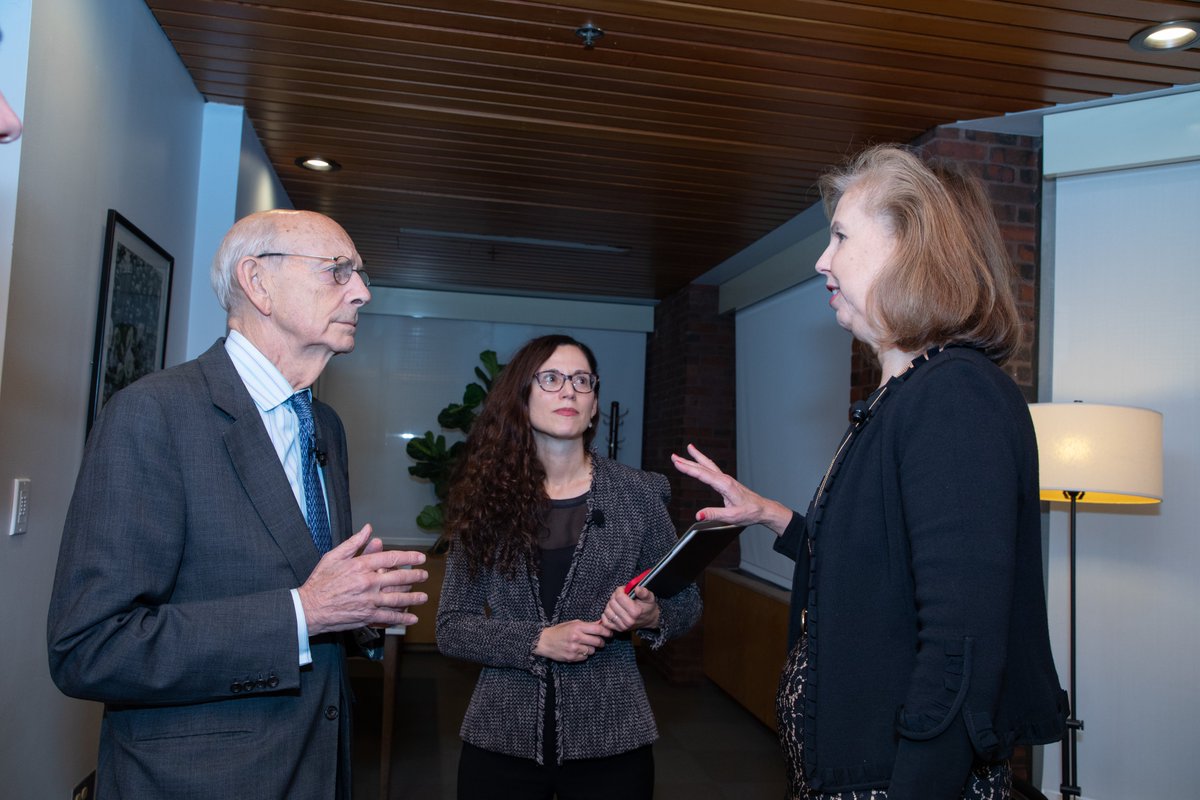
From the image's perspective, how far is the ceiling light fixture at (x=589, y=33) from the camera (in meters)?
3.10

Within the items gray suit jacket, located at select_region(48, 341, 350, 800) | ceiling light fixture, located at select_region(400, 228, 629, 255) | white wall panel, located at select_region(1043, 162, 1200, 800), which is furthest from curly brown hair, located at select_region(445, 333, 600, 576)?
ceiling light fixture, located at select_region(400, 228, 629, 255)

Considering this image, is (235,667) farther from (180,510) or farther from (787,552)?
(787,552)

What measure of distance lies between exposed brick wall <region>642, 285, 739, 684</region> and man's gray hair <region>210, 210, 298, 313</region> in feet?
19.0

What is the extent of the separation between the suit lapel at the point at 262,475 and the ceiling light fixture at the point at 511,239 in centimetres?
483

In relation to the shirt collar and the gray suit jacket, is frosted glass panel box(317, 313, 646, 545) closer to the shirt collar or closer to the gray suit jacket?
the shirt collar

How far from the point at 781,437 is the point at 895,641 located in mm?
5009

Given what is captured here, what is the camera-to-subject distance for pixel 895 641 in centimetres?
132

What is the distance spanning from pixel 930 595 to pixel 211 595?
1077 mm

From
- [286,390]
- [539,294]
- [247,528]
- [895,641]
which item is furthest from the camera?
[539,294]

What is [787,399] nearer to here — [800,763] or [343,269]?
[343,269]

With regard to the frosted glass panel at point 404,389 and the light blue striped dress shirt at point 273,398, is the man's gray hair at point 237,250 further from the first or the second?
the frosted glass panel at point 404,389

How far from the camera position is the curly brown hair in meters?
2.26

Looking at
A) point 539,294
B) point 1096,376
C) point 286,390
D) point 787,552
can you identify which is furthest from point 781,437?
point 286,390

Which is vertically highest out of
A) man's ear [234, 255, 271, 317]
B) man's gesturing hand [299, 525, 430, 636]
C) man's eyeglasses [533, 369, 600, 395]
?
man's ear [234, 255, 271, 317]
